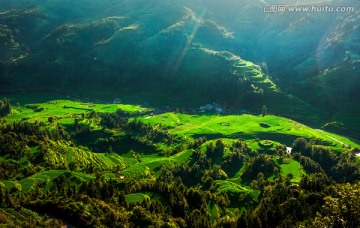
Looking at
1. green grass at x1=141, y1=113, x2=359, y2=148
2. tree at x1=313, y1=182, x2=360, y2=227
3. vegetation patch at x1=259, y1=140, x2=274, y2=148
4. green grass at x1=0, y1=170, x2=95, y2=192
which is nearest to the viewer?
tree at x1=313, y1=182, x2=360, y2=227

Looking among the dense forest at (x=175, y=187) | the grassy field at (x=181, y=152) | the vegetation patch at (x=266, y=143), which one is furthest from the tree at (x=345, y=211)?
the vegetation patch at (x=266, y=143)

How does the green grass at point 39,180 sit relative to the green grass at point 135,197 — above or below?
below

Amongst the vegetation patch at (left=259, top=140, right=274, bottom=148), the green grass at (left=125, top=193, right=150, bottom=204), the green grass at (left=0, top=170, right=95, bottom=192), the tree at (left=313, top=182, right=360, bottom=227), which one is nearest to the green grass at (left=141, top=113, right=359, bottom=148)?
the vegetation patch at (left=259, top=140, right=274, bottom=148)

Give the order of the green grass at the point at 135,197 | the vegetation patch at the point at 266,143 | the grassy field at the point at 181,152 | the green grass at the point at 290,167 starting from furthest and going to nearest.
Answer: the vegetation patch at the point at 266,143, the green grass at the point at 290,167, the grassy field at the point at 181,152, the green grass at the point at 135,197

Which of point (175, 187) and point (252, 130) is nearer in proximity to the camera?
point (175, 187)

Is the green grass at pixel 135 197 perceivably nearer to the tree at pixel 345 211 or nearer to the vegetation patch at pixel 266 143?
the tree at pixel 345 211

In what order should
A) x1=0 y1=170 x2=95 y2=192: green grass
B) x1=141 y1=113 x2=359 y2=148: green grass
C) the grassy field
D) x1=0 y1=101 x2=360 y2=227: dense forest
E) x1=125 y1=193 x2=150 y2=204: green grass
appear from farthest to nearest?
x1=141 y1=113 x2=359 y2=148: green grass < the grassy field < x1=0 y1=170 x2=95 y2=192: green grass < x1=125 y1=193 x2=150 y2=204: green grass < x1=0 y1=101 x2=360 y2=227: dense forest

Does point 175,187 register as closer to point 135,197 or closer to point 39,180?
point 135,197

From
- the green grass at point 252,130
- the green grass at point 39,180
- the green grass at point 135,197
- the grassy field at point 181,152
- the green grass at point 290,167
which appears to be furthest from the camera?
the green grass at point 252,130

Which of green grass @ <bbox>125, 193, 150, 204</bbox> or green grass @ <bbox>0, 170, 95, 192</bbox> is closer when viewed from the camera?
green grass @ <bbox>125, 193, 150, 204</bbox>

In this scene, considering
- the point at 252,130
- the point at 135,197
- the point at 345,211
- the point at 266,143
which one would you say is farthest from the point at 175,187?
the point at 252,130

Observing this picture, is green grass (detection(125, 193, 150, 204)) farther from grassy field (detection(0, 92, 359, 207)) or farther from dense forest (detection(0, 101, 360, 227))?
dense forest (detection(0, 101, 360, 227))
